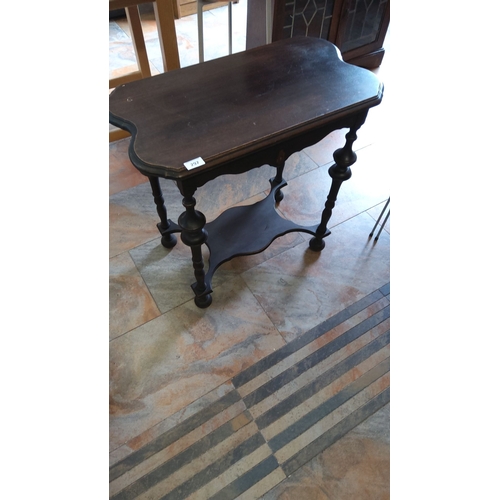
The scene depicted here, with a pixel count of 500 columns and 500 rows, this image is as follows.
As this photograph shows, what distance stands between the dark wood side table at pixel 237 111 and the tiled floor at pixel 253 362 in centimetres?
36

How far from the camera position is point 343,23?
2.42 metres

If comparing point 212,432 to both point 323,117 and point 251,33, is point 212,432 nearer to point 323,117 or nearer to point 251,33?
point 323,117

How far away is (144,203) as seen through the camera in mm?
1969

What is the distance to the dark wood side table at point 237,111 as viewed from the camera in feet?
3.28

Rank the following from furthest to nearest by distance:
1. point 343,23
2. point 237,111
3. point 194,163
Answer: point 343,23 → point 237,111 → point 194,163

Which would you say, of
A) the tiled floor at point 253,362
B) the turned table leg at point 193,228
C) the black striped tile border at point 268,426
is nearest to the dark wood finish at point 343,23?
the tiled floor at point 253,362

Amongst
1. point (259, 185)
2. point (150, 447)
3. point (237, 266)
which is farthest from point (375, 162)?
point (150, 447)

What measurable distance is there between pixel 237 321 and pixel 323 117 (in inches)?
35.0

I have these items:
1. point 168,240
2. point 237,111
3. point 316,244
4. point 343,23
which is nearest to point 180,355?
point 168,240

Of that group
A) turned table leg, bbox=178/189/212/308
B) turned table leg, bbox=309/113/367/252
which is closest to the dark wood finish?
turned table leg, bbox=309/113/367/252

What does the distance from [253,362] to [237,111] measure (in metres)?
0.95

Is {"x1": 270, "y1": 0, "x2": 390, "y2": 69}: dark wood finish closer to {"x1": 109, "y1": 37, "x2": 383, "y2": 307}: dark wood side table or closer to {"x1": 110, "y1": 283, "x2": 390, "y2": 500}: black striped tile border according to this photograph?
{"x1": 109, "y1": 37, "x2": 383, "y2": 307}: dark wood side table

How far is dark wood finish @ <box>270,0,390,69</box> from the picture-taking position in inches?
84.4

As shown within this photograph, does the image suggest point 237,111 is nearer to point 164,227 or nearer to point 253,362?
point 164,227
